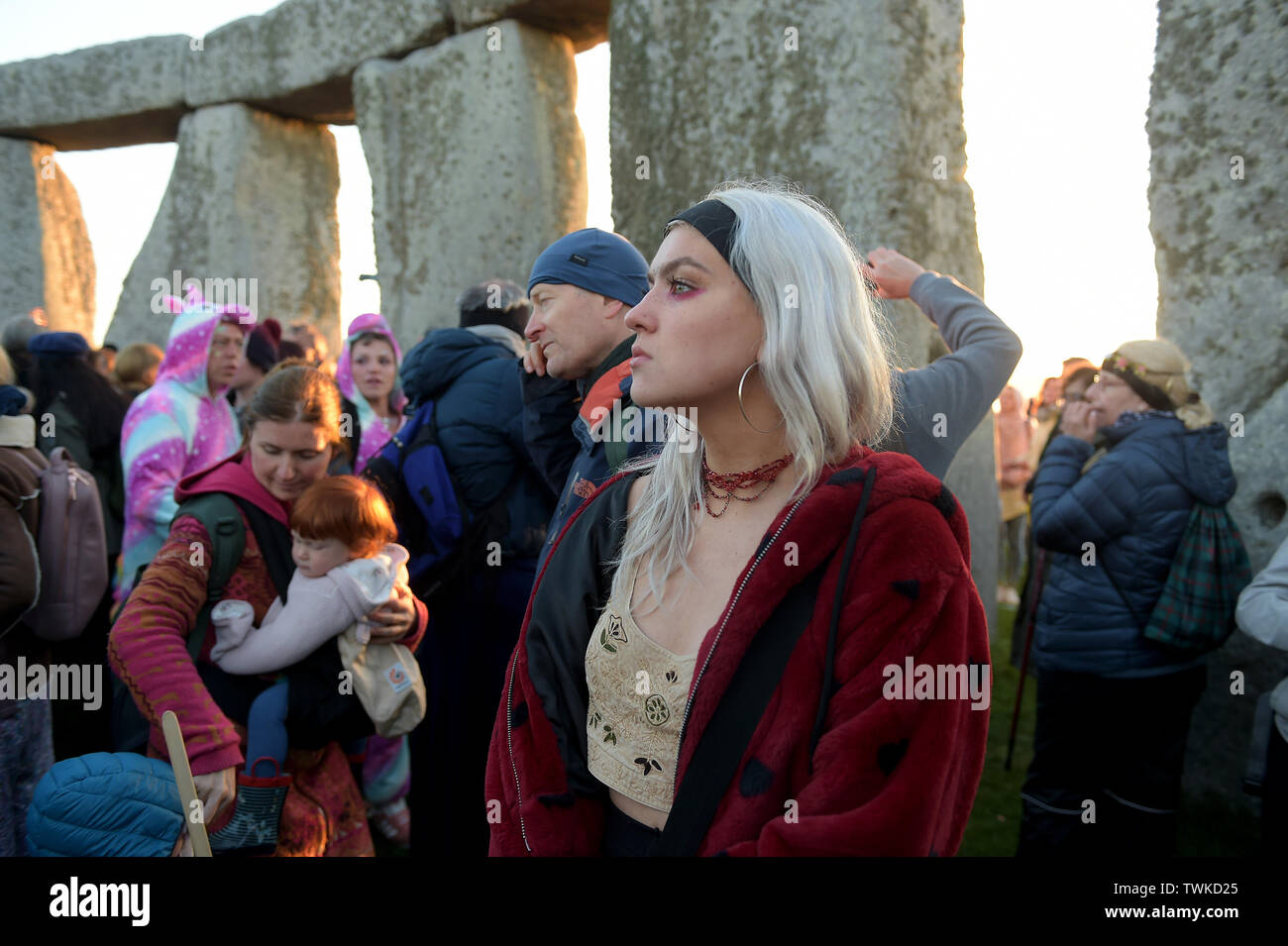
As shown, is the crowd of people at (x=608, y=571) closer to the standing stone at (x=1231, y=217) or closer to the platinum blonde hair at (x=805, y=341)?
the platinum blonde hair at (x=805, y=341)

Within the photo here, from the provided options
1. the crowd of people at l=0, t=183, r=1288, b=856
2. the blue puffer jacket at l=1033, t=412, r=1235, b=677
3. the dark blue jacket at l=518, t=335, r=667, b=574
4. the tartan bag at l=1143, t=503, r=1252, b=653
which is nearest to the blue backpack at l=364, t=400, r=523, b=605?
the crowd of people at l=0, t=183, r=1288, b=856

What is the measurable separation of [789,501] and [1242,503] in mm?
2809

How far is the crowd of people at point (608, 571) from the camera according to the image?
4.09ft

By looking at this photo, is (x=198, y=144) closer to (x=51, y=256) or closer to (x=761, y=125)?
(x=51, y=256)

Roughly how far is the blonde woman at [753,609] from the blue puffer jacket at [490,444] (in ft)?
3.99

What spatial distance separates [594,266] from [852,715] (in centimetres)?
131

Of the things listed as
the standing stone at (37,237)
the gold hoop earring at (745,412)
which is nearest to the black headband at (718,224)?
the gold hoop earring at (745,412)

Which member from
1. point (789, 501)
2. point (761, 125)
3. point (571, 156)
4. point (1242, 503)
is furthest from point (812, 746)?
point (571, 156)

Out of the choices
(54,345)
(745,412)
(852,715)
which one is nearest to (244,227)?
(54,345)

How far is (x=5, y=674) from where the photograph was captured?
238 centimetres

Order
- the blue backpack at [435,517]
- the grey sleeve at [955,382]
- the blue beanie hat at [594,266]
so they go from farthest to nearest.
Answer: the blue backpack at [435,517]
the blue beanie hat at [594,266]
the grey sleeve at [955,382]

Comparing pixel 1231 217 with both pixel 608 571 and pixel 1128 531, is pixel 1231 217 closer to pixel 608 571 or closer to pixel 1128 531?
pixel 1128 531

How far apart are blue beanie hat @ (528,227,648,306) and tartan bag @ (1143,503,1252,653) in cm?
187
